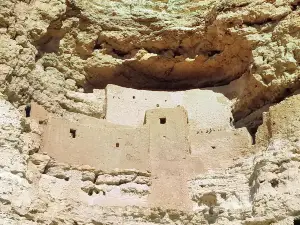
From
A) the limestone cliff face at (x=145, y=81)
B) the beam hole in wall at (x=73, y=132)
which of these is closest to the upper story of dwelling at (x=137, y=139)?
the beam hole in wall at (x=73, y=132)

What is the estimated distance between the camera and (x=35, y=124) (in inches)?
539

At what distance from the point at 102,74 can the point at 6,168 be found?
540 cm

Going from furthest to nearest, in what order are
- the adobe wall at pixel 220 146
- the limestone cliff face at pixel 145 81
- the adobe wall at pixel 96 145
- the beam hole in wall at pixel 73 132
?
the adobe wall at pixel 220 146
the beam hole in wall at pixel 73 132
the adobe wall at pixel 96 145
the limestone cliff face at pixel 145 81

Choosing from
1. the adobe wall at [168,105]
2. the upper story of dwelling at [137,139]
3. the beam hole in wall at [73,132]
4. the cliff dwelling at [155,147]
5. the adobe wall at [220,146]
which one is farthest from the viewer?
the adobe wall at [168,105]

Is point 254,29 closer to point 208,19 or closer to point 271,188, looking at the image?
point 208,19

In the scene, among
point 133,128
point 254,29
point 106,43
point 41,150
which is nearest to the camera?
point 41,150

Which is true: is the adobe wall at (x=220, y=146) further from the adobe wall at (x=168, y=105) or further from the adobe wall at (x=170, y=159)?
the adobe wall at (x=168, y=105)

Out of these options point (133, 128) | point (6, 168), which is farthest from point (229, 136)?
point (6, 168)

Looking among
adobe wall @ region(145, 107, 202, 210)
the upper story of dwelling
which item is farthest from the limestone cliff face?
the upper story of dwelling

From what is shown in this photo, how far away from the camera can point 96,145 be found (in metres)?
14.0

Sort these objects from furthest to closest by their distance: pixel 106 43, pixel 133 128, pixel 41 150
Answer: pixel 106 43 → pixel 133 128 → pixel 41 150

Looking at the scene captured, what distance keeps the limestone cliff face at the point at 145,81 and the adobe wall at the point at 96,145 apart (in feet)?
0.89

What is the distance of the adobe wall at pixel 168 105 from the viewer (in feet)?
52.3

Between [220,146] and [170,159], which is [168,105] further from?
[170,159]
